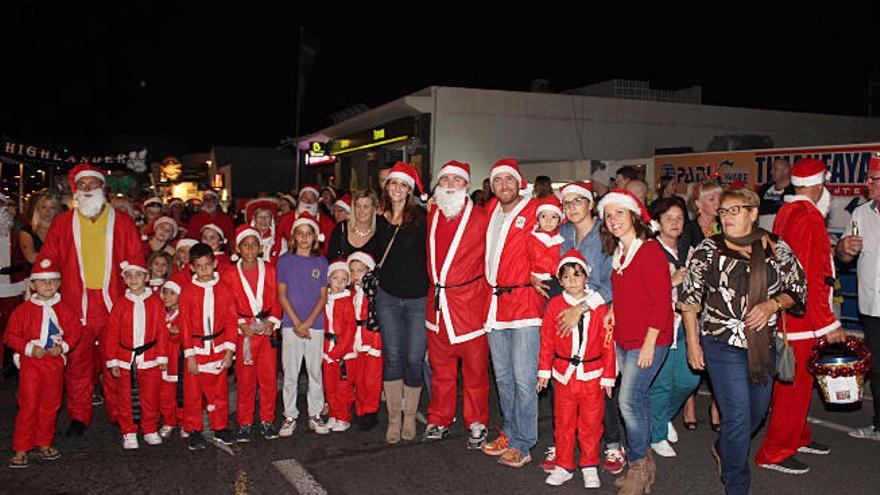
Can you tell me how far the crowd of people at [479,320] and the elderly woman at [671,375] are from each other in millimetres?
16

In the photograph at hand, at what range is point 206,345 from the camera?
5.62 meters

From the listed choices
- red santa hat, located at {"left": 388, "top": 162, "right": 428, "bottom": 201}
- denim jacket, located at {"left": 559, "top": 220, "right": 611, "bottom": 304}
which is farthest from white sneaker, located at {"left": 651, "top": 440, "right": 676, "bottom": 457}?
red santa hat, located at {"left": 388, "top": 162, "right": 428, "bottom": 201}

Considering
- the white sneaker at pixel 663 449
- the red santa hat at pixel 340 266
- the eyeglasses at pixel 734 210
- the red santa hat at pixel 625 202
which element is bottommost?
the white sneaker at pixel 663 449

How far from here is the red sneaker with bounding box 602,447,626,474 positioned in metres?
5.03

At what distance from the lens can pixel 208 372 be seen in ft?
18.4

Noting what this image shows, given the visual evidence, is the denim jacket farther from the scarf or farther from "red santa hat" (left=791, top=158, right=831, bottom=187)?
"red santa hat" (left=791, top=158, right=831, bottom=187)

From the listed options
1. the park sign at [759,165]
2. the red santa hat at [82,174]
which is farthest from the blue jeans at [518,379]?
the park sign at [759,165]

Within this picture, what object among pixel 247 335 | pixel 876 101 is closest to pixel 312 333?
pixel 247 335

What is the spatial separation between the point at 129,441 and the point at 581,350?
3.57 meters

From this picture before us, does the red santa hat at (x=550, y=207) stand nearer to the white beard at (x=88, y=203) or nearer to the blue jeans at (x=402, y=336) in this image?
the blue jeans at (x=402, y=336)

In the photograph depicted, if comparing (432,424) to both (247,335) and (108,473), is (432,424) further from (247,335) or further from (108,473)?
(108,473)

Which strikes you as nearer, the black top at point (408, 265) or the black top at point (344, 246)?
the black top at point (408, 265)

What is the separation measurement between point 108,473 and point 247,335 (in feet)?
4.61

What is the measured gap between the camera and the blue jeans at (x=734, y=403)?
4.17 meters
